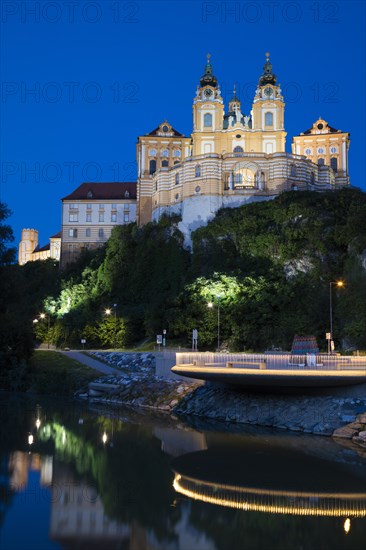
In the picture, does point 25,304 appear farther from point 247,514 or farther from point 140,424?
point 247,514

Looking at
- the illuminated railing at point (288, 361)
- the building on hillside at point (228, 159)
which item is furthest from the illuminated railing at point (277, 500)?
the building on hillside at point (228, 159)

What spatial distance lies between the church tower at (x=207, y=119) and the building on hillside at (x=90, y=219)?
23988mm

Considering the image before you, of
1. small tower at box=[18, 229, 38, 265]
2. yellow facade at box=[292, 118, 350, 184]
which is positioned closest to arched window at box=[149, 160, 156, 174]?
yellow facade at box=[292, 118, 350, 184]

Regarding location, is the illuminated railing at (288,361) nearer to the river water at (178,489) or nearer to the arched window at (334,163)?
the river water at (178,489)

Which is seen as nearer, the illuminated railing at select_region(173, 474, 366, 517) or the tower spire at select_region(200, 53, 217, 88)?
the illuminated railing at select_region(173, 474, 366, 517)

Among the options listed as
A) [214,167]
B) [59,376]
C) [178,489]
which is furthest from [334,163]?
[178,489]

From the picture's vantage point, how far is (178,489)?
20531 millimetres

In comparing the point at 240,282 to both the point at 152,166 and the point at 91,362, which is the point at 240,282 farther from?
the point at 152,166

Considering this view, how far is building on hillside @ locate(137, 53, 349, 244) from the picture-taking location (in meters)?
78.7

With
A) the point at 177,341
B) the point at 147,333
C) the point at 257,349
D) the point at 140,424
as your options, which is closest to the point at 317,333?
the point at 257,349

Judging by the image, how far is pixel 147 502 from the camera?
754 inches

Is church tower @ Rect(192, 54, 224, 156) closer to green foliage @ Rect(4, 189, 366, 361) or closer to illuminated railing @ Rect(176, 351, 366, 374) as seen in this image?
green foliage @ Rect(4, 189, 366, 361)

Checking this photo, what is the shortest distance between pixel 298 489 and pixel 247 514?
3093mm

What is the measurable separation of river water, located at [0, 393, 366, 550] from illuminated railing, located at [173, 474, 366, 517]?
0.03 meters
